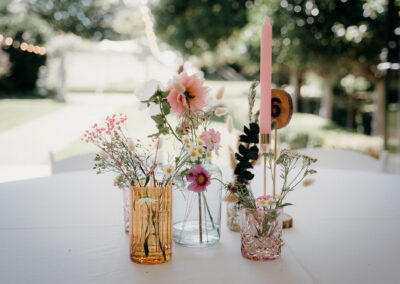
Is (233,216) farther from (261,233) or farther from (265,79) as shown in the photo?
(265,79)

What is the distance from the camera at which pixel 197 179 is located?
2.78ft

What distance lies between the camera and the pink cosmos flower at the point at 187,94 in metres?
0.89

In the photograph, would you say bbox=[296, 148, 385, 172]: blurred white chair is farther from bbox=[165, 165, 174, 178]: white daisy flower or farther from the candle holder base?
bbox=[165, 165, 174, 178]: white daisy flower

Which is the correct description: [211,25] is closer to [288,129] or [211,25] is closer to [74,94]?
[288,129]

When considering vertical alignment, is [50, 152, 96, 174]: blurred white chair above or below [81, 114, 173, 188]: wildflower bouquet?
below

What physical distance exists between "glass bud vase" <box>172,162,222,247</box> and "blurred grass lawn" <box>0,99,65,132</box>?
303 inches

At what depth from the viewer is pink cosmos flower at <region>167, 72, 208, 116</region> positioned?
0.89m

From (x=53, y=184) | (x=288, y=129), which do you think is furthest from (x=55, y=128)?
(x=53, y=184)

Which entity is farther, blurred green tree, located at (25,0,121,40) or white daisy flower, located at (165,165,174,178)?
blurred green tree, located at (25,0,121,40)

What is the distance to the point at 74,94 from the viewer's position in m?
14.7

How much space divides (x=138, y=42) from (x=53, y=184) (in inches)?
404

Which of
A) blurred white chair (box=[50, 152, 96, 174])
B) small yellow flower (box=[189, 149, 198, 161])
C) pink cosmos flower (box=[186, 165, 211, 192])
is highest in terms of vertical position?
small yellow flower (box=[189, 149, 198, 161])

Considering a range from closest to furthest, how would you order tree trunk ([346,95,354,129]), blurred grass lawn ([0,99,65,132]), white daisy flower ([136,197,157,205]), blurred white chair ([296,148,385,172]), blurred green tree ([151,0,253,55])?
white daisy flower ([136,197,157,205]) → blurred white chair ([296,148,385,172]) → blurred green tree ([151,0,253,55]) → blurred grass lawn ([0,99,65,132]) → tree trunk ([346,95,354,129])

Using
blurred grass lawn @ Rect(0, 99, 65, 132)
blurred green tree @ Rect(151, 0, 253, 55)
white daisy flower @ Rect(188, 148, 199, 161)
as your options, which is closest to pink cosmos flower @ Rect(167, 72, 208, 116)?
white daisy flower @ Rect(188, 148, 199, 161)
